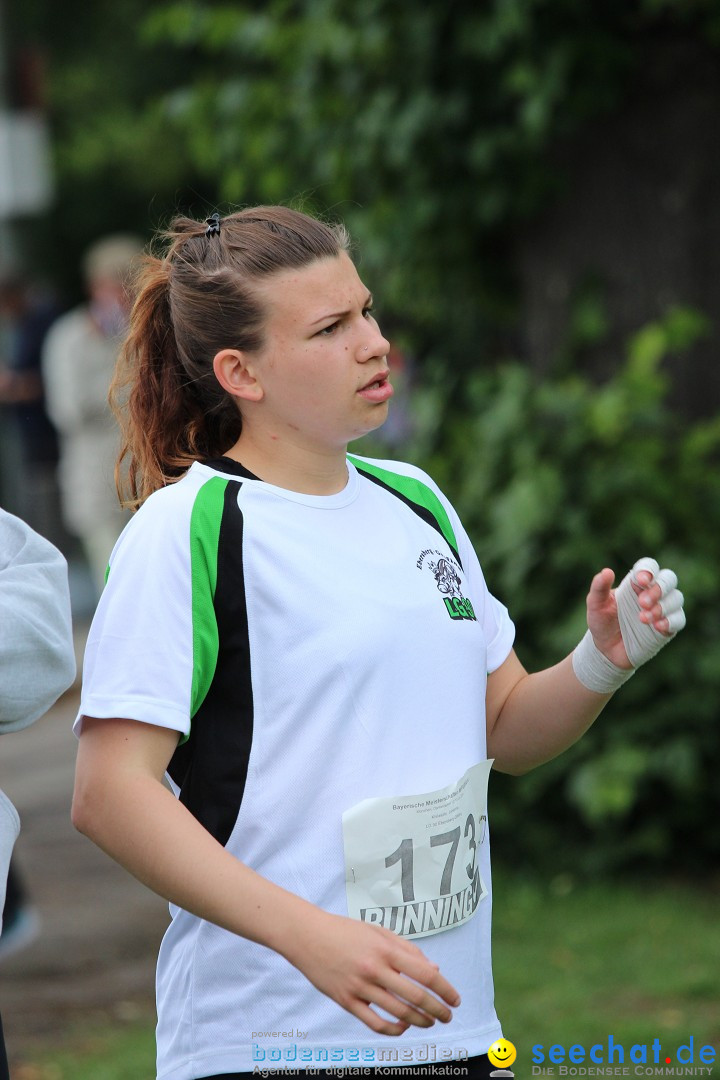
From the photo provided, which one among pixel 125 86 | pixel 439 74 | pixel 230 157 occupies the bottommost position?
pixel 125 86

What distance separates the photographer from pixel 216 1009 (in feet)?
6.70

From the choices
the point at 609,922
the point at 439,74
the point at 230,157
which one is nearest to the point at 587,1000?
the point at 609,922

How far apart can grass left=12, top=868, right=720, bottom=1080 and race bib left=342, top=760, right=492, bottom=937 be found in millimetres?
2235

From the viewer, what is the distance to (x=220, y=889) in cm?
184

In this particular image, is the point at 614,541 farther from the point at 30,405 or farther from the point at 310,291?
the point at 30,405

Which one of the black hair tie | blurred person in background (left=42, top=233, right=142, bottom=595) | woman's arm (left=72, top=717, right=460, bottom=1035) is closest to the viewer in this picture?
woman's arm (left=72, top=717, right=460, bottom=1035)

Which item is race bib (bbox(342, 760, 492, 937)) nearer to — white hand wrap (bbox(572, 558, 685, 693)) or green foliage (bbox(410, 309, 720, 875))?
white hand wrap (bbox(572, 558, 685, 693))

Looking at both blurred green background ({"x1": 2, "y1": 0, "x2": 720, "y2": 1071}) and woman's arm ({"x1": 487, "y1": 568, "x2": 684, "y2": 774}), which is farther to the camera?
blurred green background ({"x1": 2, "y1": 0, "x2": 720, "y2": 1071})

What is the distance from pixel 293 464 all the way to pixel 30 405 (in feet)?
27.9

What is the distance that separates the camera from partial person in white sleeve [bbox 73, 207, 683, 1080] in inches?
75.6

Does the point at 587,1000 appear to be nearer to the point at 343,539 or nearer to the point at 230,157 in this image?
the point at 343,539

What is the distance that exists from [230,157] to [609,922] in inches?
135
